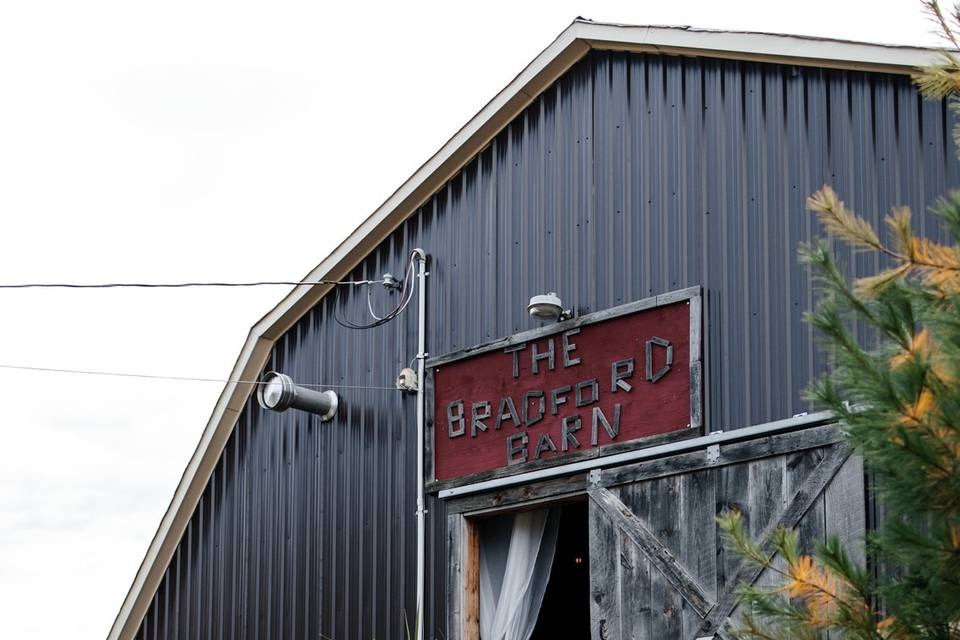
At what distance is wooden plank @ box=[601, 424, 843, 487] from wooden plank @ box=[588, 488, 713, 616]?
98mm

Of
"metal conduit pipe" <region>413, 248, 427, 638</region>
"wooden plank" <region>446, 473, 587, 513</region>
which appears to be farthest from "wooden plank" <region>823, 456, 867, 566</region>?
"metal conduit pipe" <region>413, 248, 427, 638</region>

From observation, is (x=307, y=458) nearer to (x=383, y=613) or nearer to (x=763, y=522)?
(x=383, y=613)

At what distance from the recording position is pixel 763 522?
989 cm

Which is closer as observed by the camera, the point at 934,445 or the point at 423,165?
the point at 934,445

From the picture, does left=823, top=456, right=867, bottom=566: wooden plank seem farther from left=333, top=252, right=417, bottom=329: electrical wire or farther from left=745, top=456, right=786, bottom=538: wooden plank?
left=333, top=252, right=417, bottom=329: electrical wire

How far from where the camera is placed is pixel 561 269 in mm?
11633

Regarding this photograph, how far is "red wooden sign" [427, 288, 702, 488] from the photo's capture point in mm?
10602

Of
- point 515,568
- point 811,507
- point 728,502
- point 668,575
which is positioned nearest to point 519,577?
point 515,568

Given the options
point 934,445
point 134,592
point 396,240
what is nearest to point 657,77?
point 396,240

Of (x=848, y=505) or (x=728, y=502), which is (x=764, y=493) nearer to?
(x=728, y=502)

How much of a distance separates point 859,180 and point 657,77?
201 centimetres

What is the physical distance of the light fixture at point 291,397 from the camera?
12836mm

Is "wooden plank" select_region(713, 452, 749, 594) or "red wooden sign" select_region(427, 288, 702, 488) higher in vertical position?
"red wooden sign" select_region(427, 288, 702, 488)

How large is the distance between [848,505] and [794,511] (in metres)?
0.36
